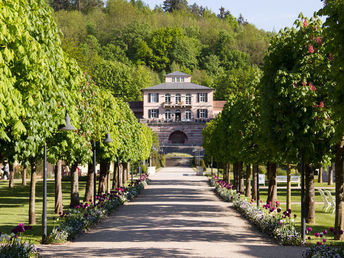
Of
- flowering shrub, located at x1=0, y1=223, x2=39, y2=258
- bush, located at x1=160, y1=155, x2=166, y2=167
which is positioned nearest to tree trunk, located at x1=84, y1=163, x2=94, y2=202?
flowering shrub, located at x1=0, y1=223, x2=39, y2=258

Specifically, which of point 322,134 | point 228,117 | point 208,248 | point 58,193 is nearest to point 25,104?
point 208,248

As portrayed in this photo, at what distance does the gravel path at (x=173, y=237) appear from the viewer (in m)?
11.6

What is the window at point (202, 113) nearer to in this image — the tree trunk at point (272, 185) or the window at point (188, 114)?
the window at point (188, 114)

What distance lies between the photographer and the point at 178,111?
104 metres

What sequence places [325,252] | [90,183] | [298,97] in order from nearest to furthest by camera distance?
[325,252], [298,97], [90,183]

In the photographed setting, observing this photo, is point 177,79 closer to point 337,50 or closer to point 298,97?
point 298,97

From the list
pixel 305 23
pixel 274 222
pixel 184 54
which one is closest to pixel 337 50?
pixel 305 23

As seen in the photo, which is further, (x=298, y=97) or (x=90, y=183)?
(x=90, y=183)

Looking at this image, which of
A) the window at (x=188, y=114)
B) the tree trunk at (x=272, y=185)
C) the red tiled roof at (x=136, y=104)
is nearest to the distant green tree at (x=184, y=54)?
the red tiled roof at (x=136, y=104)

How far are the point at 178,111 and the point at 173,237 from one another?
9041 centimetres

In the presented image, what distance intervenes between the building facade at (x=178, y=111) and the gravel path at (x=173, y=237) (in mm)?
79656

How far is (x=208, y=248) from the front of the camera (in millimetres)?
12219

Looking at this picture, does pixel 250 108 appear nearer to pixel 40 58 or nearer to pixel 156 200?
pixel 156 200

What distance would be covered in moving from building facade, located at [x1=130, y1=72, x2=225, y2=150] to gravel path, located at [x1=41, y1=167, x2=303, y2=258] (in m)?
79.7
